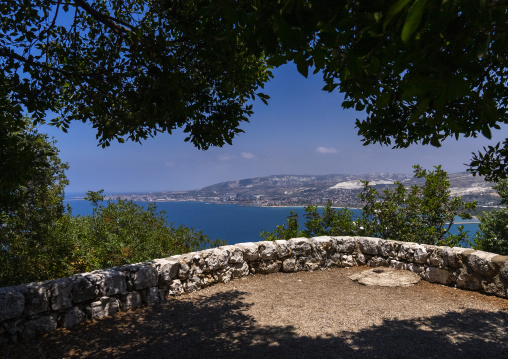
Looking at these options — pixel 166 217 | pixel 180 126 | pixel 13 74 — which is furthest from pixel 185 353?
pixel 166 217

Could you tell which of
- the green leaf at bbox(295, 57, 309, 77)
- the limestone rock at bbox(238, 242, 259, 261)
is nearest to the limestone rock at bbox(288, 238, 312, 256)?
the limestone rock at bbox(238, 242, 259, 261)

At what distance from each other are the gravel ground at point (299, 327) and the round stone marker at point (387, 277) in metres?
0.20

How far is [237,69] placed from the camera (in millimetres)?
4117

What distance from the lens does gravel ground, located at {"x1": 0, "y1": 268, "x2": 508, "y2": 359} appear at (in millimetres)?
3855

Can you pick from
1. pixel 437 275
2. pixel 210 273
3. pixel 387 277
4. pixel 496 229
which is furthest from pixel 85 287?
pixel 496 229

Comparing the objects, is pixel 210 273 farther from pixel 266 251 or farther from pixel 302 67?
pixel 302 67

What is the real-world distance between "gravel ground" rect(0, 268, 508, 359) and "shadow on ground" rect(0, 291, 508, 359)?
0.01 metres

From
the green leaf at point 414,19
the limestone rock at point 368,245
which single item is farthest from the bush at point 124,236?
the green leaf at point 414,19

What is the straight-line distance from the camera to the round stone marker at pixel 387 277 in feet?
21.3

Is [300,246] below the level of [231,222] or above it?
above

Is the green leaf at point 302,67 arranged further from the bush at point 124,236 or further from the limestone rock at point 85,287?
the bush at point 124,236

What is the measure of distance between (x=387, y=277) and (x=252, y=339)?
3924 millimetres

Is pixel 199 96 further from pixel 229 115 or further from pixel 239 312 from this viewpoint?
pixel 239 312

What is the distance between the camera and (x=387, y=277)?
680 centimetres
